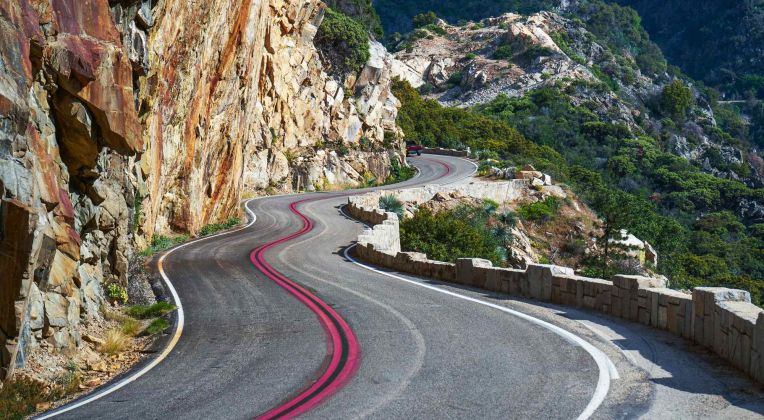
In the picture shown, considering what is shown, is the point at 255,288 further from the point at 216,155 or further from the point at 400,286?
the point at 216,155

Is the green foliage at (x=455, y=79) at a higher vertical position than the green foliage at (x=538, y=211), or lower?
higher

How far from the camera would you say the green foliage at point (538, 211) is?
2298 inches

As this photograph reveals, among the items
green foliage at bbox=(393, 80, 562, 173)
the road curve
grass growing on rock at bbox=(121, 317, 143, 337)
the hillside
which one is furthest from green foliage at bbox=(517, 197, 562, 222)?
grass growing on rock at bbox=(121, 317, 143, 337)

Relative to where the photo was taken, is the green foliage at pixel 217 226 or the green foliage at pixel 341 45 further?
the green foliage at pixel 341 45

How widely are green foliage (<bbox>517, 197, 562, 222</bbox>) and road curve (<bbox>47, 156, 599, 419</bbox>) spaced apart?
39.1 m

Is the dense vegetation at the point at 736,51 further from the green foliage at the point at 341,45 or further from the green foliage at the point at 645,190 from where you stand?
the green foliage at the point at 341,45

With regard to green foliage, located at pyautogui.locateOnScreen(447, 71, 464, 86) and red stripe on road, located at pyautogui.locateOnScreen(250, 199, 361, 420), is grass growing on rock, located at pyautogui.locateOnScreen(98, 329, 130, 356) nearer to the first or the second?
red stripe on road, located at pyautogui.locateOnScreen(250, 199, 361, 420)

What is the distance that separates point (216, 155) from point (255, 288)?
19612mm

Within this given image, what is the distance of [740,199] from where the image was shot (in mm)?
94625

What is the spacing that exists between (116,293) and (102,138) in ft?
14.3

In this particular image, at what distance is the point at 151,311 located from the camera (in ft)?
55.6

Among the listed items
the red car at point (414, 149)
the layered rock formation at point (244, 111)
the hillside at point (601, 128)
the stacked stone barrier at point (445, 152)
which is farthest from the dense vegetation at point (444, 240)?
the red car at point (414, 149)

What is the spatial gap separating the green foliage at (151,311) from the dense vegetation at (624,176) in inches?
1575

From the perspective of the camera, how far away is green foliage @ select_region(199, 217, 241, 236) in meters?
36.0
